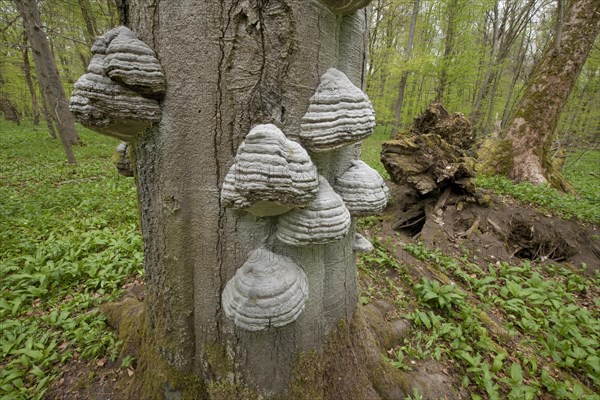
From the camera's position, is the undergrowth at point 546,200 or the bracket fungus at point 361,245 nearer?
the bracket fungus at point 361,245

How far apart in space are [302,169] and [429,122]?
738 cm

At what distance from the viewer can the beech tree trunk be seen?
7.41 meters

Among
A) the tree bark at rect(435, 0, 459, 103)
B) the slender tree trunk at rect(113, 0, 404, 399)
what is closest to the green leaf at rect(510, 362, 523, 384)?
the slender tree trunk at rect(113, 0, 404, 399)

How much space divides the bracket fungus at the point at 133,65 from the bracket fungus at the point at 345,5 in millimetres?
821

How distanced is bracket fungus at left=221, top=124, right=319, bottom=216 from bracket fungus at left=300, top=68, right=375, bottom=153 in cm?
15

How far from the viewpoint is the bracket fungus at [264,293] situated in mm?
1293

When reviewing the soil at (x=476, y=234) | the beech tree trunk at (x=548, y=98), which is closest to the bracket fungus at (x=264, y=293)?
the soil at (x=476, y=234)

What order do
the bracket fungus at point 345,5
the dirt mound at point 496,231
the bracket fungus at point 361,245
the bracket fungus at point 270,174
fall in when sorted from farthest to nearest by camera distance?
the dirt mound at point 496,231 → the bracket fungus at point 361,245 → the bracket fungus at point 345,5 → the bracket fungus at point 270,174

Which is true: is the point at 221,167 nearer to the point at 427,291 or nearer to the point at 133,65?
the point at 133,65

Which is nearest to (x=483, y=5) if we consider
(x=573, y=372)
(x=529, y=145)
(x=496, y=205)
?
(x=529, y=145)

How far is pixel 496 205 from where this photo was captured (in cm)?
583

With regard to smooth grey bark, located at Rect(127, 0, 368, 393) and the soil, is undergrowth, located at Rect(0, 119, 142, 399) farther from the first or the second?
smooth grey bark, located at Rect(127, 0, 368, 393)

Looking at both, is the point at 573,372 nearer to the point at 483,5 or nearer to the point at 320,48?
the point at 320,48

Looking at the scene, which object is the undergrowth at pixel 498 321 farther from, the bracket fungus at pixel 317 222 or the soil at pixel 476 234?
the bracket fungus at pixel 317 222
